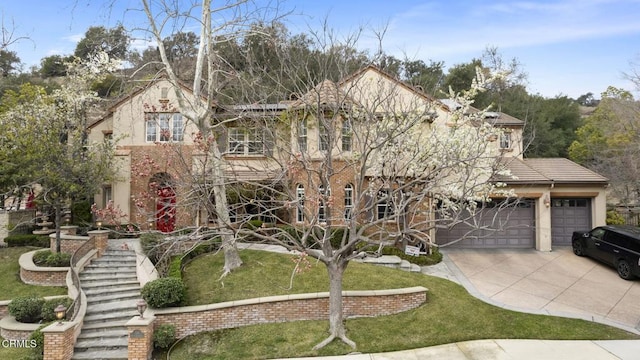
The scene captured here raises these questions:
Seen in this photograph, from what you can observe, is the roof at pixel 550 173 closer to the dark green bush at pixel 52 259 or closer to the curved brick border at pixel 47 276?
the curved brick border at pixel 47 276

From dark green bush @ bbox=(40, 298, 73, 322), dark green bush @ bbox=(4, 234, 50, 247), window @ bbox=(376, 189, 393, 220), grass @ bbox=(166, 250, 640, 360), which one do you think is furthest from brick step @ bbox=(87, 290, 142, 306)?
window @ bbox=(376, 189, 393, 220)

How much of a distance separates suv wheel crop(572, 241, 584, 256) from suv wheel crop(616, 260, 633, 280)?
239 cm

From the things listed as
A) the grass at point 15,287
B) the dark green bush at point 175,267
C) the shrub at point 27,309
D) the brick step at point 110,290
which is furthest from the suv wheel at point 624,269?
the grass at point 15,287

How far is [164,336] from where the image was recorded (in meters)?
9.56

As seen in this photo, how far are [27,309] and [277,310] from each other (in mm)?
7008

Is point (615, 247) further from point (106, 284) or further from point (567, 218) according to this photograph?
point (106, 284)

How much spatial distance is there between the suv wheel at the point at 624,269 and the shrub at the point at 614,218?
23.8 feet

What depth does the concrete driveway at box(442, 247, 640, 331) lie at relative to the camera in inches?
421

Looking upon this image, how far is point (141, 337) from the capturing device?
29.0 ft

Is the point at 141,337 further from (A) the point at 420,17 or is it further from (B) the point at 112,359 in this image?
(A) the point at 420,17

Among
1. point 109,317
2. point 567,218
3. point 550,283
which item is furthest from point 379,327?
point 567,218

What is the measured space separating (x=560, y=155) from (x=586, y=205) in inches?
689

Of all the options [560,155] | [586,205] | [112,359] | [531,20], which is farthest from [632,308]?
[560,155]

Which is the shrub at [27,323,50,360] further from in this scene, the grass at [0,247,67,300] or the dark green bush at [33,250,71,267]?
the dark green bush at [33,250,71,267]
